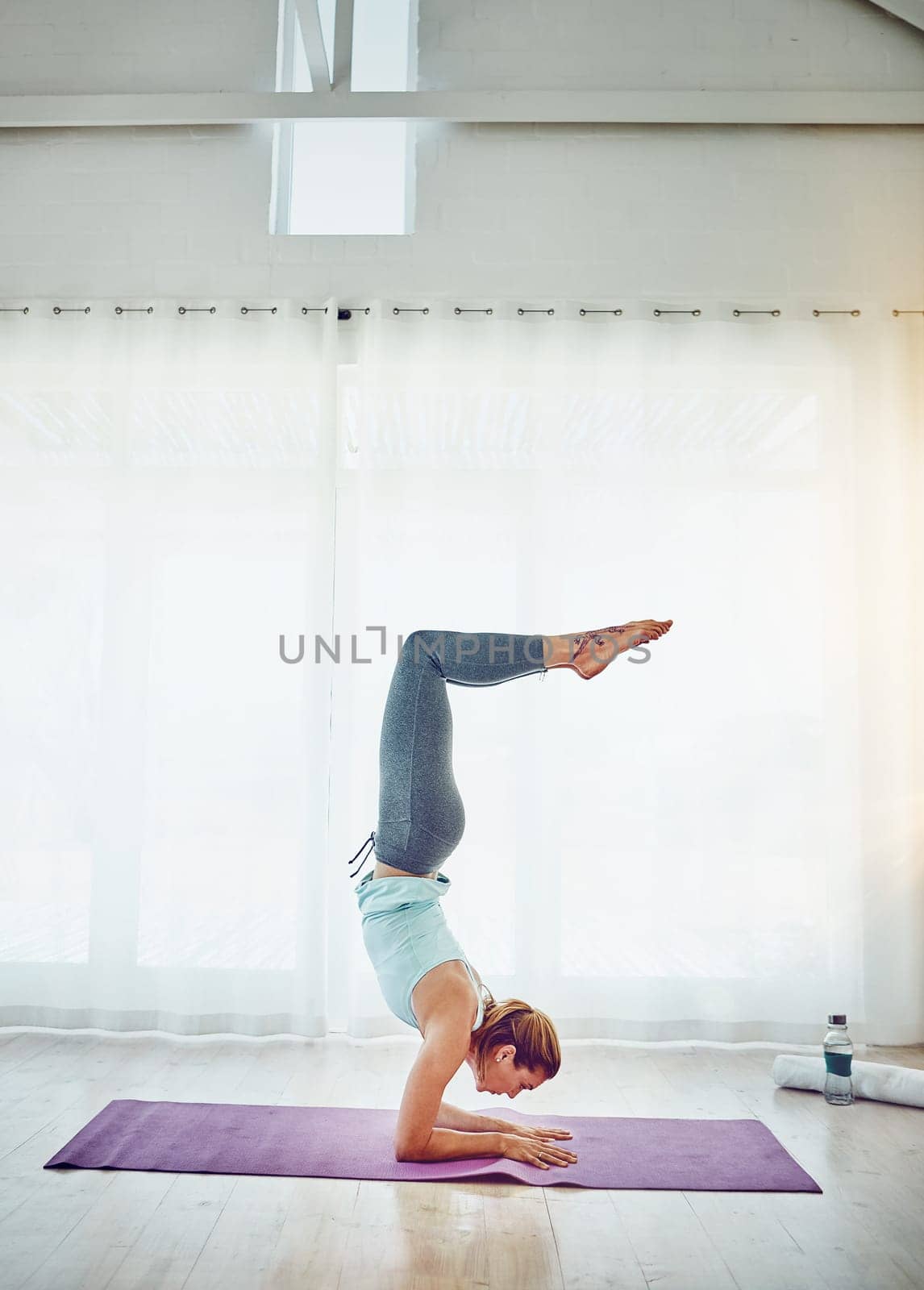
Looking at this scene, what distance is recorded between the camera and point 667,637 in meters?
3.52

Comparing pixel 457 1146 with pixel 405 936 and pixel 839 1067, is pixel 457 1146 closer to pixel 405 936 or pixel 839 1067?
pixel 405 936

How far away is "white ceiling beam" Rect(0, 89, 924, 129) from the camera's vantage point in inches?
141

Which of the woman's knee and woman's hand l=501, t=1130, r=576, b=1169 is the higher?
the woman's knee

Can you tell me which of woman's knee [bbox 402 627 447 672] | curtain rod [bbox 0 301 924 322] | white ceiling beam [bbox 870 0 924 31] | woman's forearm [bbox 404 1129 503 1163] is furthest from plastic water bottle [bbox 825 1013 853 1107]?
white ceiling beam [bbox 870 0 924 31]

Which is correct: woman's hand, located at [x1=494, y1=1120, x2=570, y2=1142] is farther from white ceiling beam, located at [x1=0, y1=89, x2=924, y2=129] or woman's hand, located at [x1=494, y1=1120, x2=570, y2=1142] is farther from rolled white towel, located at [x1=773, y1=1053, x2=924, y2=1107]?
white ceiling beam, located at [x1=0, y1=89, x2=924, y2=129]

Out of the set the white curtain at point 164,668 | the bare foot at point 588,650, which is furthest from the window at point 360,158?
the bare foot at point 588,650

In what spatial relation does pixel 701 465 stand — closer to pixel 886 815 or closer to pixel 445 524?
pixel 445 524

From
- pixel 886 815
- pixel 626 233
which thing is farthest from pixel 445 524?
pixel 886 815

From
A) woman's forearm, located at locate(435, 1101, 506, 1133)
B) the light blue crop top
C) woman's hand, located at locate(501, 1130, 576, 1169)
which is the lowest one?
woman's hand, located at locate(501, 1130, 576, 1169)

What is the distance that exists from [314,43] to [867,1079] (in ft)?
12.2

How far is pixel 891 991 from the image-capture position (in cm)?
338

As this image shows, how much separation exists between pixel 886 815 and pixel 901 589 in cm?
78

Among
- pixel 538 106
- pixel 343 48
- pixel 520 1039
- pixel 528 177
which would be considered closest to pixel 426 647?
pixel 520 1039

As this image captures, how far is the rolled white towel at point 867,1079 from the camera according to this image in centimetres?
282
